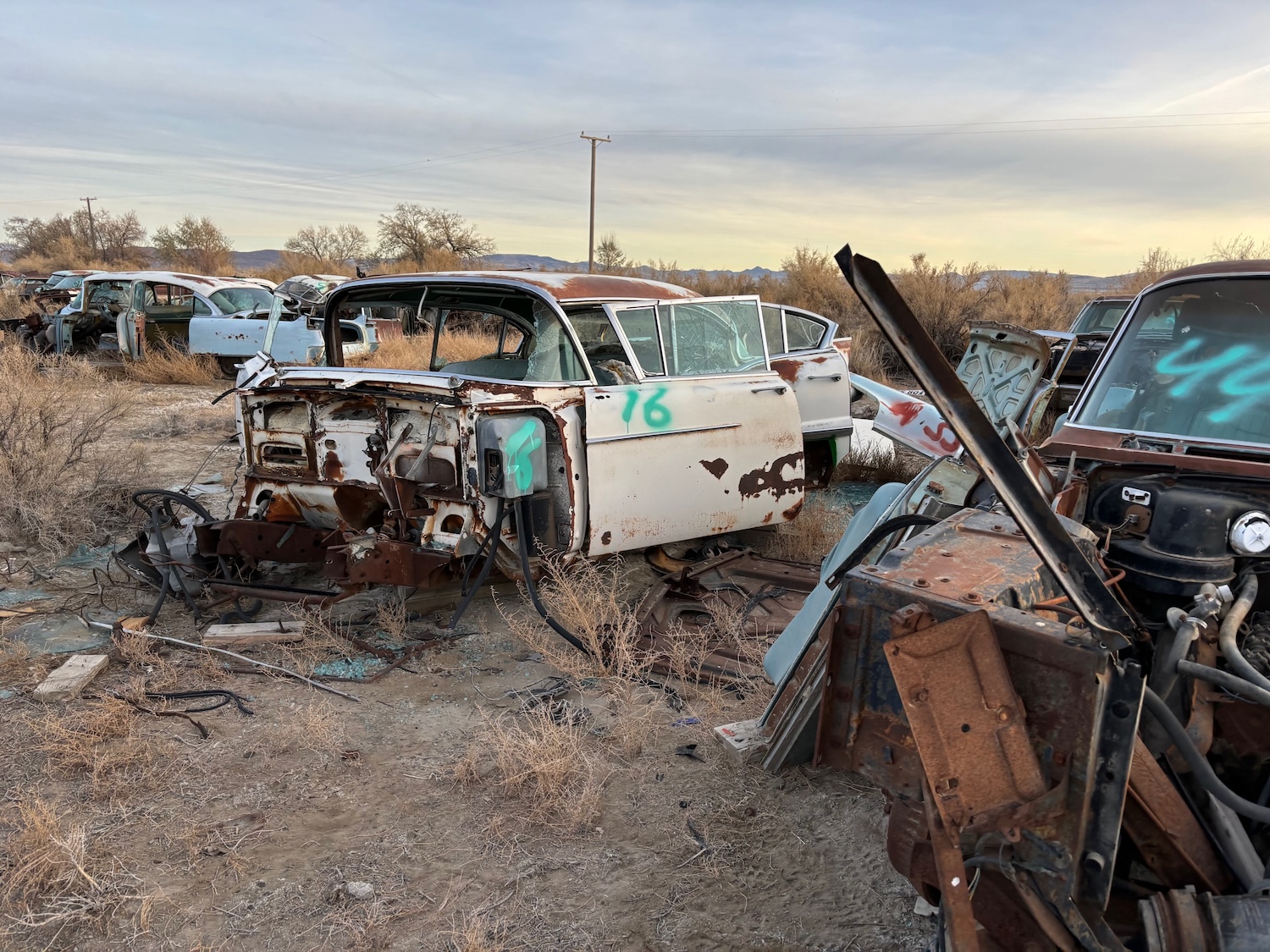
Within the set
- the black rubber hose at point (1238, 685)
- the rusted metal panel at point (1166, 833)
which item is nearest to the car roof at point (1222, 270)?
the black rubber hose at point (1238, 685)

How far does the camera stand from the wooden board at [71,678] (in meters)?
3.95

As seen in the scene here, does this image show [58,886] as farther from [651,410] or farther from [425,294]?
[425,294]

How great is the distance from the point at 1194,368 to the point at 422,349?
10247mm

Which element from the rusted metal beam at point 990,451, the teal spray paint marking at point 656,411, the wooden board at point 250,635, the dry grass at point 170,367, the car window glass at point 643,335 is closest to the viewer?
the rusted metal beam at point 990,451

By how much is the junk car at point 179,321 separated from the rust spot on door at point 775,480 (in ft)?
30.0

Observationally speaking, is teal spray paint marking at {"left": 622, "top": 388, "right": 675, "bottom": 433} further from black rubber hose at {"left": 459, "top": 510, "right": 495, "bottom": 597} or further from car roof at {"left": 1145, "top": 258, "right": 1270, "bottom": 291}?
car roof at {"left": 1145, "top": 258, "right": 1270, "bottom": 291}

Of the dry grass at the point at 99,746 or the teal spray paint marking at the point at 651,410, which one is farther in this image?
the teal spray paint marking at the point at 651,410

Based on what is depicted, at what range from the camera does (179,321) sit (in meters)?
14.3

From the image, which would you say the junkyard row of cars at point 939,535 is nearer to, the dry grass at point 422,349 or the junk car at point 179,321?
the dry grass at point 422,349

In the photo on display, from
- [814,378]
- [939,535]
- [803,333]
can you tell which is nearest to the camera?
[939,535]

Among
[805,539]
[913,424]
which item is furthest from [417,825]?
[913,424]

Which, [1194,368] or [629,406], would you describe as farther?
[629,406]

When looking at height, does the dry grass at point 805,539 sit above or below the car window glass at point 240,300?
below

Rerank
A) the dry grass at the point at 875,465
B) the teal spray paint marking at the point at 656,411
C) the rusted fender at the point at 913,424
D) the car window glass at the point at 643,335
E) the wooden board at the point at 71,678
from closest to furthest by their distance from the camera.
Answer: the wooden board at the point at 71,678, the teal spray paint marking at the point at 656,411, the car window glass at the point at 643,335, the rusted fender at the point at 913,424, the dry grass at the point at 875,465
